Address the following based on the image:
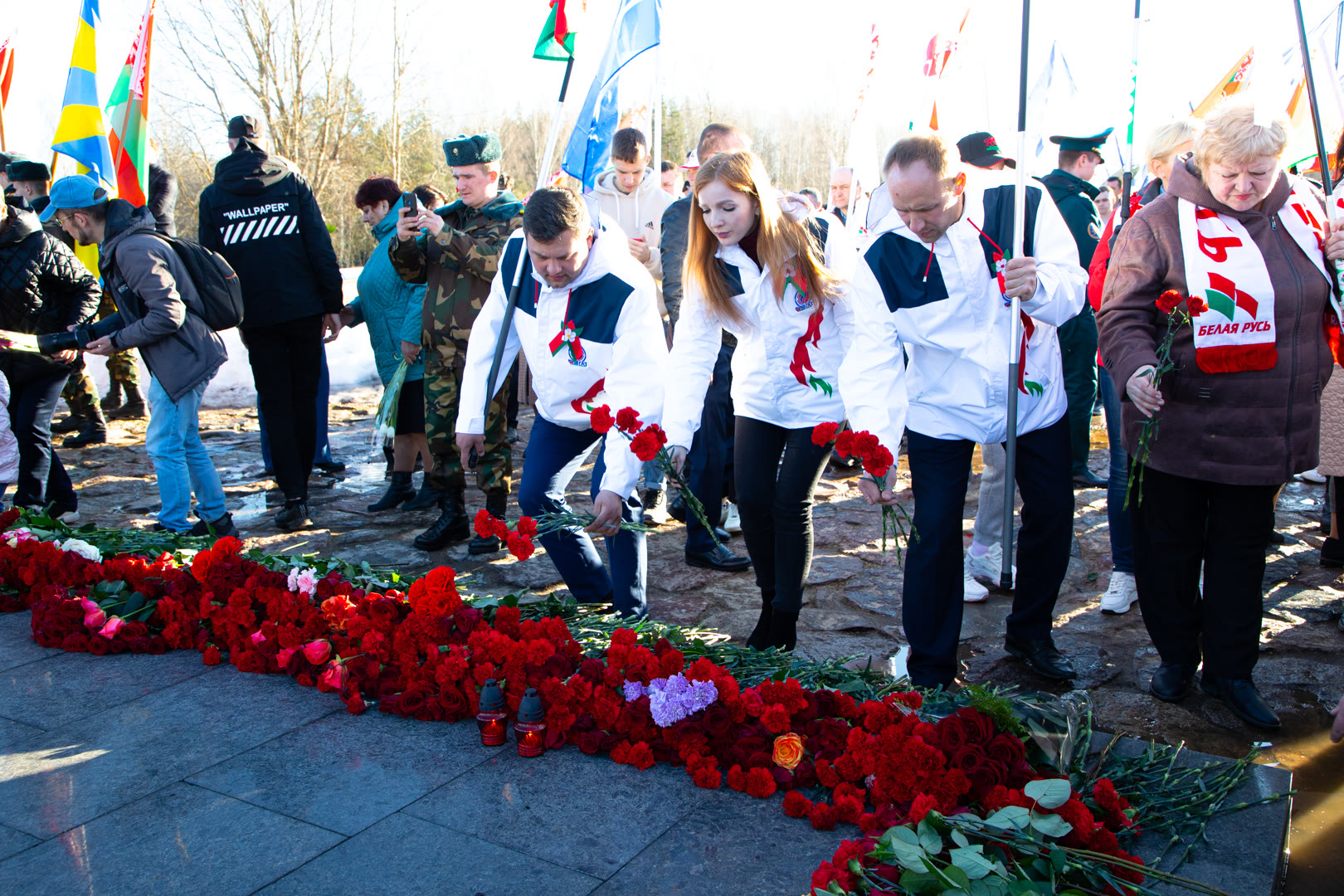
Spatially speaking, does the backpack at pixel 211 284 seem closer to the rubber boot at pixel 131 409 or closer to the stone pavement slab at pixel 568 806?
the stone pavement slab at pixel 568 806

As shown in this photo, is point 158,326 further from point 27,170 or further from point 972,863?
point 972,863

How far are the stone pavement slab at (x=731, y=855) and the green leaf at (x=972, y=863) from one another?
38cm

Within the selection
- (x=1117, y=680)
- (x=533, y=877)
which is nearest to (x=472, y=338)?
(x=533, y=877)

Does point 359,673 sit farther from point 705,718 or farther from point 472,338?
point 472,338

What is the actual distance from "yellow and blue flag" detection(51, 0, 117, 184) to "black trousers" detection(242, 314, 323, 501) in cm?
129

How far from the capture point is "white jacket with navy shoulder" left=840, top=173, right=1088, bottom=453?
341 centimetres

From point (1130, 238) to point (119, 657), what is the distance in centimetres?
403

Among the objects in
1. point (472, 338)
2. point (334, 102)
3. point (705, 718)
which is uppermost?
point (334, 102)

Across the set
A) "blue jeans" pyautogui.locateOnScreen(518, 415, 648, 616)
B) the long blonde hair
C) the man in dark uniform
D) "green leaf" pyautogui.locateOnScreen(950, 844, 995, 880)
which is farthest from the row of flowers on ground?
the man in dark uniform

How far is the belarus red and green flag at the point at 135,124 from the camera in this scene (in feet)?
20.8

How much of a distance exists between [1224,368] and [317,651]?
10.5 feet

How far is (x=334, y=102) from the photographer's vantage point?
923 inches

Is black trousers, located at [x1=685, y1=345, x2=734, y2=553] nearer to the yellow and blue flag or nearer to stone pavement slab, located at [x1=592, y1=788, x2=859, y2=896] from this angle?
stone pavement slab, located at [x1=592, y1=788, x2=859, y2=896]

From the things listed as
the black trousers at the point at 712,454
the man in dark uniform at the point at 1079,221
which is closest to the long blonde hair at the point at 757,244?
the black trousers at the point at 712,454
